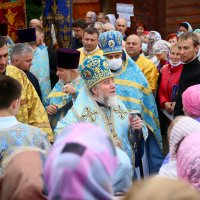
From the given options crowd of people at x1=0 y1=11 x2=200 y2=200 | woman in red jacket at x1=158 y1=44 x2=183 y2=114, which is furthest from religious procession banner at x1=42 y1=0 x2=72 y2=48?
woman in red jacket at x1=158 y1=44 x2=183 y2=114

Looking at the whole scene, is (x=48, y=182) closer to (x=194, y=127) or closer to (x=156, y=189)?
(x=156, y=189)

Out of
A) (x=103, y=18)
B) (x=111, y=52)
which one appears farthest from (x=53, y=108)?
(x=103, y=18)

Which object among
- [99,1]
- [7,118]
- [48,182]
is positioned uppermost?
[48,182]

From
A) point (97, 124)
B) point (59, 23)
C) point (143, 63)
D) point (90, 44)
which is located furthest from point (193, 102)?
point (59, 23)

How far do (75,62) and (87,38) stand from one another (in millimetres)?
1780

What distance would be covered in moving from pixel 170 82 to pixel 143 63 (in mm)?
583

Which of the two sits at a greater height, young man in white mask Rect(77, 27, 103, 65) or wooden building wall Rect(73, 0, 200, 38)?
young man in white mask Rect(77, 27, 103, 65)

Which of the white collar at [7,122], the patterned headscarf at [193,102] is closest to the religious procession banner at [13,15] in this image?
the white collar at [7,122]

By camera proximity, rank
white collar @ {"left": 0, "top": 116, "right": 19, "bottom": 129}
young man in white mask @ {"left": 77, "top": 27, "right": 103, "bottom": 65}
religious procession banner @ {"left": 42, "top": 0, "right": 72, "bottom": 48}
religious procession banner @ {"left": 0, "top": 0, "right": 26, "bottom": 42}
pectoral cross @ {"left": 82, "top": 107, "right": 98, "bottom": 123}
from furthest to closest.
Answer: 1. religious procession banner @ {"left": 0, "top": 0, "right": 26, "bottom": 42}
2. religious procession banner @ {"left": 42, "top": 0, "right": 72, "bottom": 48}
3. young man in white mask @ {"left": 77, "top": 27, "right": 103, "bottom": 65}
4. pectoral cross @ {"left": 82, "top": 107, "right": 98, "bottom": 123}
5. white collar @ {"left": 0, "top": 116, "right": 19, "bottom": 129}

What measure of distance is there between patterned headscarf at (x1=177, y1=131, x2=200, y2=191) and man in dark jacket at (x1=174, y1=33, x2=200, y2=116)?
340cm

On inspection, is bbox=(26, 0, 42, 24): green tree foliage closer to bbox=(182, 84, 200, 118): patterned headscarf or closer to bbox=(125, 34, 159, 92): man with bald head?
bbox=(125, 34, 159, 92): man with bald head

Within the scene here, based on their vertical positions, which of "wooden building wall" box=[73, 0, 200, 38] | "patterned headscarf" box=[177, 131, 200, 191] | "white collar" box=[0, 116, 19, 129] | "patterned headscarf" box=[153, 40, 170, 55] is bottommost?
"wooden building wall" box=[73, 0, 200, 38]

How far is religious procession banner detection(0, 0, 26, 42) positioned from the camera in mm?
10000

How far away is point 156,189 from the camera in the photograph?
1.65 meters
